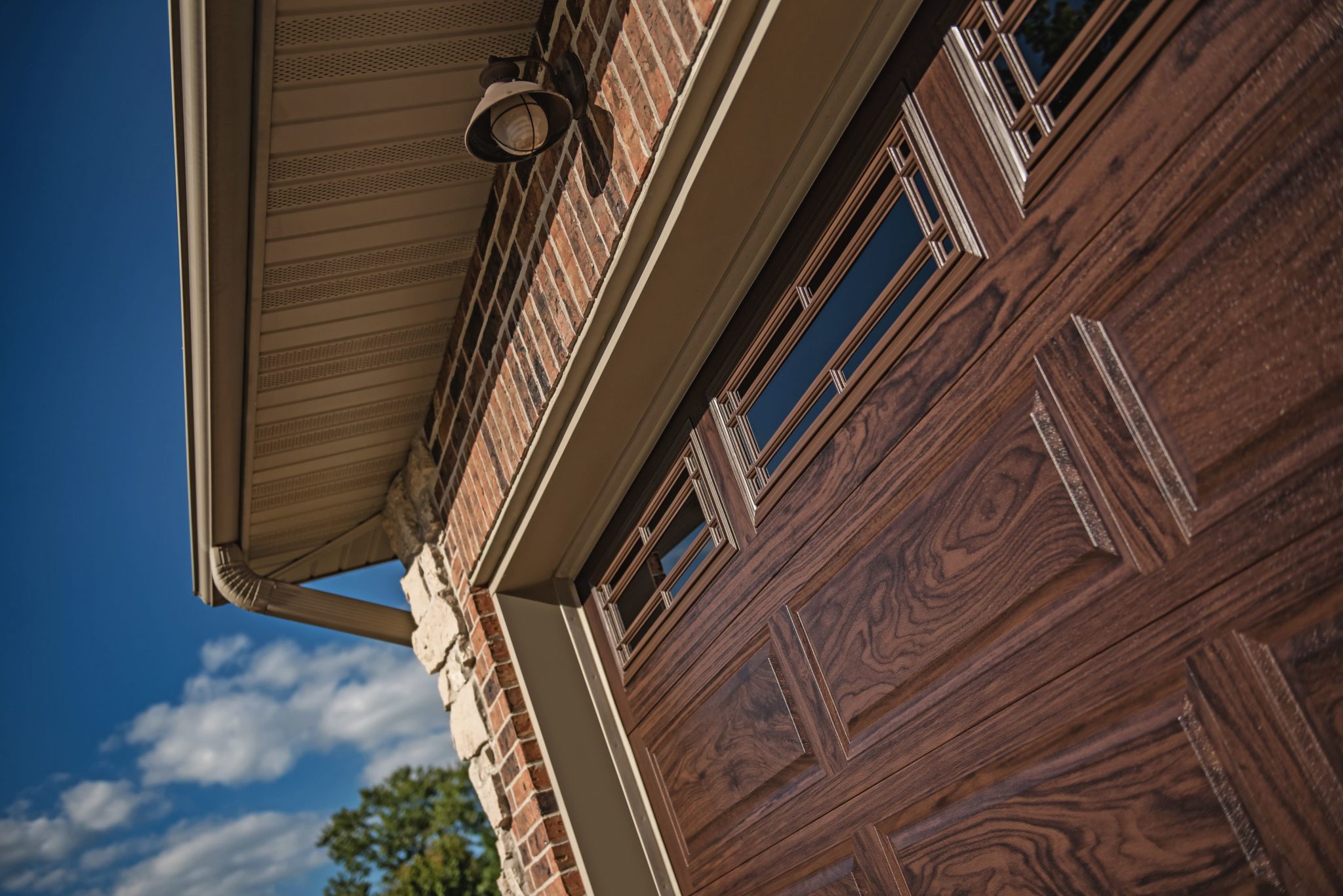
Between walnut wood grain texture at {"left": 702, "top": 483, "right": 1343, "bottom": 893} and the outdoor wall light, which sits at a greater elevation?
the outdoor wall light

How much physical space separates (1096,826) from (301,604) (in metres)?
3.16

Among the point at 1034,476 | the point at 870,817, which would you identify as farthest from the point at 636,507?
the point at 1034,476

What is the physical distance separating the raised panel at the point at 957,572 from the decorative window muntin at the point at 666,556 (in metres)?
0.41

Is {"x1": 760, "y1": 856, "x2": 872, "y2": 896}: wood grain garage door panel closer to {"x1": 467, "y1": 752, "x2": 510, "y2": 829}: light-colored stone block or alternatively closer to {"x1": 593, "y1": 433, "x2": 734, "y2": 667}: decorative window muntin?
{"x1": 593, "y1": 433, "x2": 734, "y2": 667}: decorative window muntin

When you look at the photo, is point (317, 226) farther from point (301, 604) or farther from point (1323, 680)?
point (1323, 680)

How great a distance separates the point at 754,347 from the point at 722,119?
585mm

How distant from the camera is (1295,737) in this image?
1180mm

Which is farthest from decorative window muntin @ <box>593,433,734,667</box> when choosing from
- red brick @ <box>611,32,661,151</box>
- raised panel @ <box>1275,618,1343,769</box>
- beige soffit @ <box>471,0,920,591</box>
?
raised panel @ <box>1275,618,1343,769</box>

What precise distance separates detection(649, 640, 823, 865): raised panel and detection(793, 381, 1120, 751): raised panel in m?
0.20

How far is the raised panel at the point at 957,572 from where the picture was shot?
1521 mm

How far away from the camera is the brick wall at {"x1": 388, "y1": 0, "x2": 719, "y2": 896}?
2.07 m

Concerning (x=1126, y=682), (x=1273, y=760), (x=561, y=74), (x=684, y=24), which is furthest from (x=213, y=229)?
(x=1273, y=760)

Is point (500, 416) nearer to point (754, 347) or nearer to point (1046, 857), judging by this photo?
point (754, 347)

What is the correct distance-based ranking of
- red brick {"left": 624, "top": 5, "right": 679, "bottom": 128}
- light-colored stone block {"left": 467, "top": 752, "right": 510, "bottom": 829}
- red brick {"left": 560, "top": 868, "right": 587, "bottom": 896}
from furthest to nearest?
light-colored stone block {"left": 467, "top": 752, "right": 510, "bottom": 829} → red brick {"left": 560, "top": 868, "right": 587, "bottom": 896} → red brick {"left": 624, "top": 5, "right": 679, "bottom": 128}
